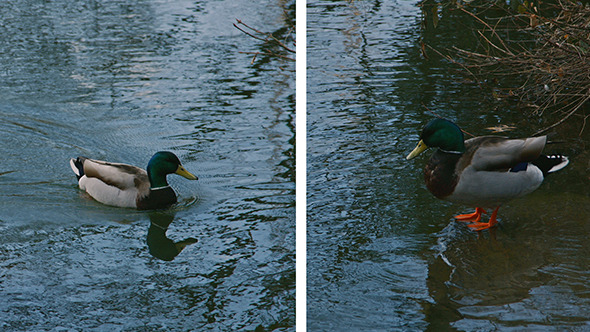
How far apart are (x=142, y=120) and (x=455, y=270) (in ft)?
6.36

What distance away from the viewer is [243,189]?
3.11 m

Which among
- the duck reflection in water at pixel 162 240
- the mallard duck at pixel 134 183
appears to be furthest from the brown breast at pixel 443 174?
the mallard duck at pixel 134 183

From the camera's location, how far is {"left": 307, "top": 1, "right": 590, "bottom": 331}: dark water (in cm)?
213

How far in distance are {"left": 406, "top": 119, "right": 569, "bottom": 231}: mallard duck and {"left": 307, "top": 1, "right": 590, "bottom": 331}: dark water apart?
18 centimetres

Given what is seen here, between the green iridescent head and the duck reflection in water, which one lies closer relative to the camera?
the duck reflection in water

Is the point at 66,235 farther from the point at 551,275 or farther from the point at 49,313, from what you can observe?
the point at 551,275

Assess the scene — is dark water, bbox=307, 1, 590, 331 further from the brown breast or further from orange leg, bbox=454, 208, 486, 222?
the brown breast

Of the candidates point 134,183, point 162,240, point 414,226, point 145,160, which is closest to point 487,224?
point 414,226

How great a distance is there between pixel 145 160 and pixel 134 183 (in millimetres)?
318

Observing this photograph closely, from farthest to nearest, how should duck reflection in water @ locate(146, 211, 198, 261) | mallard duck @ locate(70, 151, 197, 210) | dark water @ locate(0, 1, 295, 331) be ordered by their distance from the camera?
1. mallard duck @ locate(70, 151, 197, 210)
2. duck reflection in water @ locate(146, 211, 198, 261)
3. dark water @ locate(0, 1, 295, 331)

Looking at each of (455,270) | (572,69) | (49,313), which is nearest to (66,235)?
(49,313)

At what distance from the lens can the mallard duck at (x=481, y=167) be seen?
2.45 meters

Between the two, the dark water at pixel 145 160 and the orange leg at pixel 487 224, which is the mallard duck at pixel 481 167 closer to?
the orange leg at pixel 487 224

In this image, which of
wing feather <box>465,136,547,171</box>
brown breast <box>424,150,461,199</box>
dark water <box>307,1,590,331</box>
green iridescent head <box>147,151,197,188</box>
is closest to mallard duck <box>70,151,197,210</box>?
green iridescent head <box>147,151,197,188</box>
